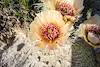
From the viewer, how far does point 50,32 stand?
4.99 feet

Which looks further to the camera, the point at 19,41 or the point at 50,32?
the point at 19,41

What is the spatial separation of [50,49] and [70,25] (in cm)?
15

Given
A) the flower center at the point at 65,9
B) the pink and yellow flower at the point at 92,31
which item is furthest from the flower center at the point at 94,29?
the flower center at the point at 65,9

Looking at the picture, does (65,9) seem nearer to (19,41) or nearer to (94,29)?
(94,29)

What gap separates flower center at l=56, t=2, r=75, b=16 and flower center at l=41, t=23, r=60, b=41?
10 cm

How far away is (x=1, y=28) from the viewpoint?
Result: 5.51ft

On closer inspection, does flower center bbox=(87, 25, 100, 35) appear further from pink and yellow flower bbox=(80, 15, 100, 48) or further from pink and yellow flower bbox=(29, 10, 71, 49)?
pink and yellow flower bbox=(29, 10, 71, 49)

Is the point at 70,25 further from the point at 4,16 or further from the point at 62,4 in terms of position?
the point at 4,16

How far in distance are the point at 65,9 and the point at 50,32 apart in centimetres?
16

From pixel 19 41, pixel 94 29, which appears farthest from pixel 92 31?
pixel 19 41

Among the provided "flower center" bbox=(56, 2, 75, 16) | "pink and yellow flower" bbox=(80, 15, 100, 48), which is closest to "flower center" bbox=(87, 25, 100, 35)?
"pink and yellow flower" bbox=(80, 15, 100, 48)

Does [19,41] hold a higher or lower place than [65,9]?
lower

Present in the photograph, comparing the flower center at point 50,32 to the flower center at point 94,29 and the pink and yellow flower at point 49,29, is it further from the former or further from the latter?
the flower center at point 94,29

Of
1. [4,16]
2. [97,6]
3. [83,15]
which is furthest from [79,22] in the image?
[4,16]
